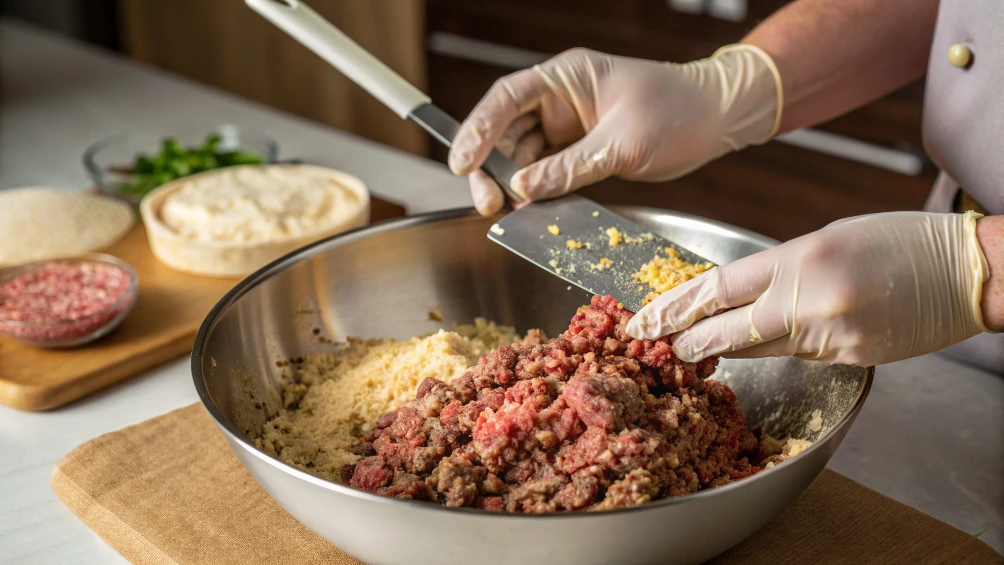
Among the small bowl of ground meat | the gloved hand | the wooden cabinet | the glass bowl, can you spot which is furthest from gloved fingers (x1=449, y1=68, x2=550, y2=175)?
→ the wooden cabinet

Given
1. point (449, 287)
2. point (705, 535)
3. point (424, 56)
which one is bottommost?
point (424, 56)

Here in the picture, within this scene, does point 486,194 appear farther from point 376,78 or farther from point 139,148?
point 139,148

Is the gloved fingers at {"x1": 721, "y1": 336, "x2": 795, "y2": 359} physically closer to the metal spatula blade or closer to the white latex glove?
the white latex glove

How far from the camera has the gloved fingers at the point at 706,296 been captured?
1.09 metres

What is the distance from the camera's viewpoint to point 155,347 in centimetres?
162

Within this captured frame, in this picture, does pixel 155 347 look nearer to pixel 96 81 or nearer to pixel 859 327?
pixel 859 327

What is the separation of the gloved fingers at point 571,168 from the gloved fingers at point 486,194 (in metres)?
0.05

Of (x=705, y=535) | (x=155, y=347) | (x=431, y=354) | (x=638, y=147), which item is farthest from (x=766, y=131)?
(x=155, y=347)

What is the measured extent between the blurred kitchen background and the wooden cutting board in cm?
201

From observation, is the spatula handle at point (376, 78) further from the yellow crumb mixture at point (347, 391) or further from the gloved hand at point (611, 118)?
the yellow crumb mixture at point (347, 391)

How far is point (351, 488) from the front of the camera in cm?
88

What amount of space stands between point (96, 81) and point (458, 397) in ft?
8.47

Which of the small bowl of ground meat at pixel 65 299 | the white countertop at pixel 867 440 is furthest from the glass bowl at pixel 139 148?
the small bowl of ground meat at pixel 65 299

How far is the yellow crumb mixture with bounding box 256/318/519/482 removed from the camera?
122 cm
